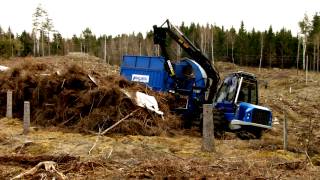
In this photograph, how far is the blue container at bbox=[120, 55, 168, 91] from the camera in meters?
18.7

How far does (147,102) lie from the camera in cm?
1641

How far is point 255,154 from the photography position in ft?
38.8

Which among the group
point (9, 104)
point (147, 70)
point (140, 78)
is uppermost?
point (147, 70)

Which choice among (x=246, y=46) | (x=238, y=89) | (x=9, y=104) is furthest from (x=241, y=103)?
(x=246, y=46)

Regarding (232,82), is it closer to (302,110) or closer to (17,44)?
(302,110)

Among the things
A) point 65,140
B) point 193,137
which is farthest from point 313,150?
point 65,140

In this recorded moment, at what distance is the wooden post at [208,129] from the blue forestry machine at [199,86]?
470cm

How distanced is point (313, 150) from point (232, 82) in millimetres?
4158

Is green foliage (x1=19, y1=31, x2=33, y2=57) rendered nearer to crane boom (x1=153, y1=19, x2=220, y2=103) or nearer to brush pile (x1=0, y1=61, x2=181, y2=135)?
brush pile (x1=0, y1=61, x2=181, y2=135)

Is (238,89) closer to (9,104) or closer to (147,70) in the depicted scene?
(147,70)

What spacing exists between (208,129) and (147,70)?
24.4 ft

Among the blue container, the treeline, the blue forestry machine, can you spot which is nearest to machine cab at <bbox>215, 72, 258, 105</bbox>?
the blue forestry machine

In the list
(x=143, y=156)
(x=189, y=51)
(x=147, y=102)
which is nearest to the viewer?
(x=143, y=156)

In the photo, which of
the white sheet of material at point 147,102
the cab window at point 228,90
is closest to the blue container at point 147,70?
the white sheet of material at point 147,102
